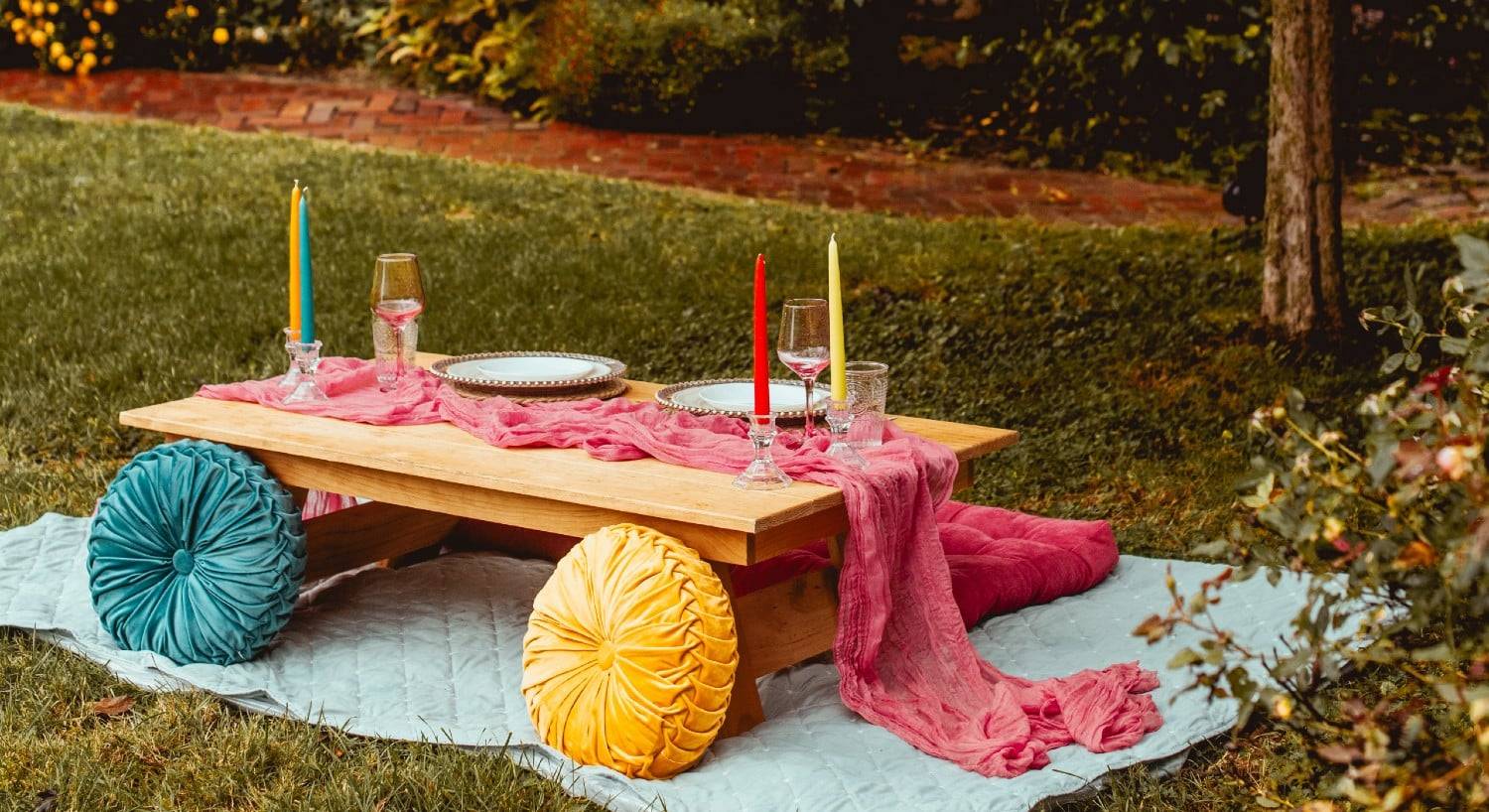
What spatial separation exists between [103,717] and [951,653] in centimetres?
164

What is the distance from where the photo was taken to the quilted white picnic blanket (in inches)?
111

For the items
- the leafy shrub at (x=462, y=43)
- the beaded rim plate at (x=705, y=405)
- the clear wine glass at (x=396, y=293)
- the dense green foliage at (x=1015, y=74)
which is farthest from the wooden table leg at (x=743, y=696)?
the leafy shrub at (x=462, y=43)

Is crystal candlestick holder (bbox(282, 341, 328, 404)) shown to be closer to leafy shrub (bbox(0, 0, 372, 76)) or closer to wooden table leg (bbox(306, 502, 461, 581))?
wooden table leg (bbox(306, 502, 461, 581))

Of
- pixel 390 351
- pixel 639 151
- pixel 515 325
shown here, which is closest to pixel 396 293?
pixel 390 351

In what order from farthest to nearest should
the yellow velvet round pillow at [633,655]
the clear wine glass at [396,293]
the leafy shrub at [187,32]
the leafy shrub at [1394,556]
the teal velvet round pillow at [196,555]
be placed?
the leafy shrub at [187,32] < the clear wine glass at [396,293] < the teal velvet round pillow at [196,555] < the yellow velvet round pillow at [633,655] < the leafy shrub at [1394,556]

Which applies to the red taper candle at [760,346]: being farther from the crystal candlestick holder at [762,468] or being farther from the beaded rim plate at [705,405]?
the beaded rim plate at [705,405]

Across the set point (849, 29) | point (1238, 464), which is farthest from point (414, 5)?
point (1238, 464)

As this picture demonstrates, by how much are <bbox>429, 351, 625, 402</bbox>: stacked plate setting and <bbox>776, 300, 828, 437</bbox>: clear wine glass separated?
79 centimetres

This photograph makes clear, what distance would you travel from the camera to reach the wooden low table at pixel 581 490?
287 cm

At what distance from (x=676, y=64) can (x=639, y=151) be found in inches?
28.6

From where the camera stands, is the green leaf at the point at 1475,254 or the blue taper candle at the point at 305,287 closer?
the green leaf at the point at 1475,254

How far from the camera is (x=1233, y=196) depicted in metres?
7.07

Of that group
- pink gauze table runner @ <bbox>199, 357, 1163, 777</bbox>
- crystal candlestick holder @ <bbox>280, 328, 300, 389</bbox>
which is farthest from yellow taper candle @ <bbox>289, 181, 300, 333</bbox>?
pink gauze table runner @ <bbox>199, 357, 1163, 777</bbox>

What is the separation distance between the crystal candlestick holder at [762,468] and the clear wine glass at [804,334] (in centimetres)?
12
